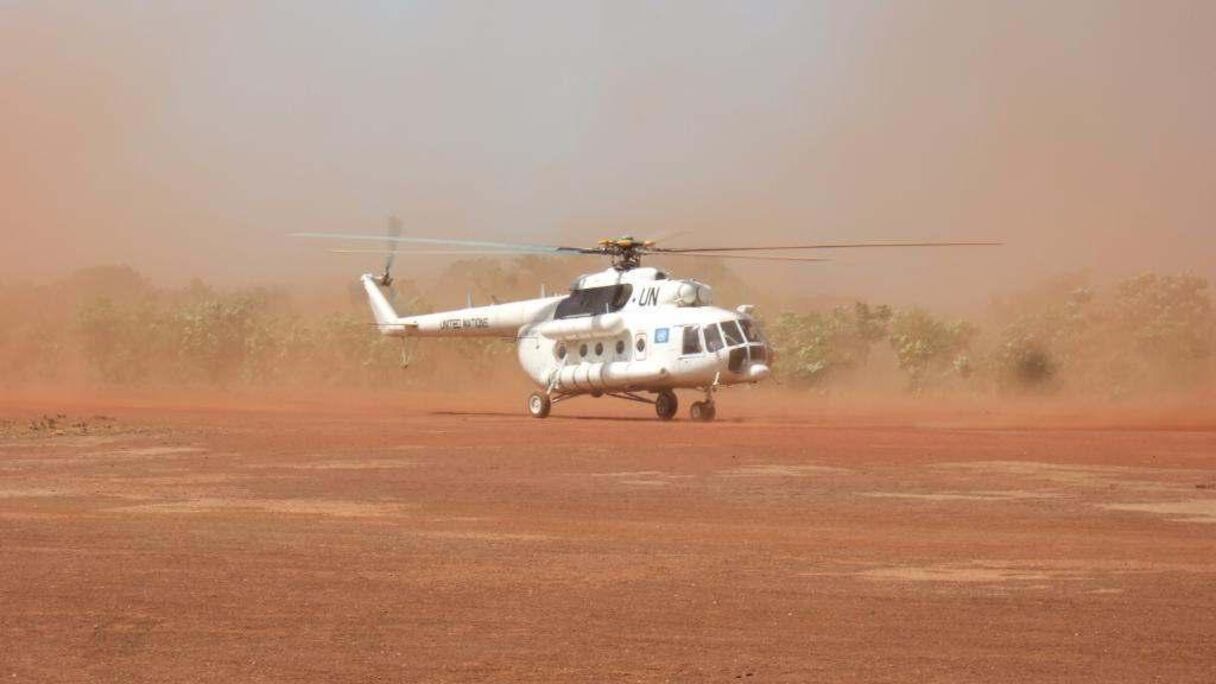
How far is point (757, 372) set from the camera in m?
33.2

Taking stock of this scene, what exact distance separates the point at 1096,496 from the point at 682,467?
5898 mm

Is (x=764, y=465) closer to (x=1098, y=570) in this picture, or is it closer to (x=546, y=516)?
(x=546, y=516)

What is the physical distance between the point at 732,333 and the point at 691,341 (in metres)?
0.83

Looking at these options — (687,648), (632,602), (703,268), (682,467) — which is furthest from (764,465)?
(703,268)

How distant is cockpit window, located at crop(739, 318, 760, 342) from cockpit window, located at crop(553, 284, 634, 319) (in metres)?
2.84

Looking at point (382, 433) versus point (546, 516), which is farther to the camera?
point (382, 433)

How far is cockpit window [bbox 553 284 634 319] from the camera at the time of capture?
35.6 metres

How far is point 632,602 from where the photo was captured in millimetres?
11727

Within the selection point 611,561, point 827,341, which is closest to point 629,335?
point 611,561

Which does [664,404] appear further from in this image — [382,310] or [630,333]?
[382,310]

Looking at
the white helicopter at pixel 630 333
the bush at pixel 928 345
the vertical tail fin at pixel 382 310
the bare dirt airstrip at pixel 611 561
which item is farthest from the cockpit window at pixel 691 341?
the bush at pixel 928 345

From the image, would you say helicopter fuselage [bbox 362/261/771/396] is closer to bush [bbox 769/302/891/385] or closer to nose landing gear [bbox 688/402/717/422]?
nose landing gear [bbox 688/402/717/422]

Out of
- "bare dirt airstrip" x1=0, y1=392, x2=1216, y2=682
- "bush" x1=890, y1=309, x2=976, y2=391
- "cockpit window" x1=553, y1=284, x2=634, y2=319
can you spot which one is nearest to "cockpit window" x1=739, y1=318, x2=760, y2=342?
"cockpit window" x1=553, y1=284, x2=634, y2=319

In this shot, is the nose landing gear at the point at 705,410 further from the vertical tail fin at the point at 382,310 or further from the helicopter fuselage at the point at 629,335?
the vertical tail fin at the point at 382,310
